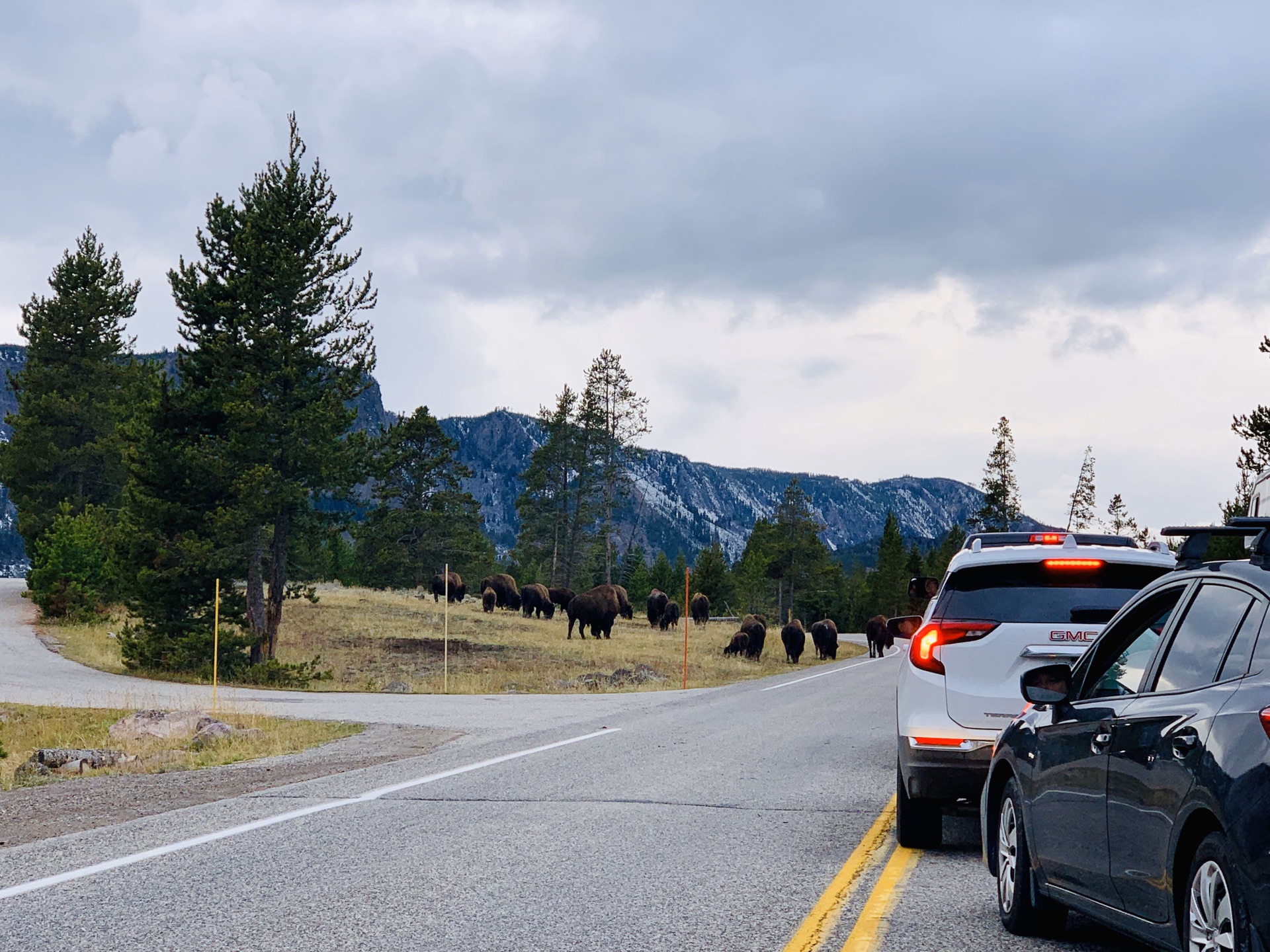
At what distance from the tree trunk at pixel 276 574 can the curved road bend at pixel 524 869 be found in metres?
22.4

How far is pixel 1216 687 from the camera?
4016 mm

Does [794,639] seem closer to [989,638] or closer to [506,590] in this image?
[506,590]

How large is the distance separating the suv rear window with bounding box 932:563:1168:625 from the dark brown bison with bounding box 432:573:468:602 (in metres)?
68.2

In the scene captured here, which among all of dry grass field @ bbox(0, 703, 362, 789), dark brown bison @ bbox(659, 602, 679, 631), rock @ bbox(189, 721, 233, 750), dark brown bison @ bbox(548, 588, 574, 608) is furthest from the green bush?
rock @ bbox(189, 721, 233, 750)

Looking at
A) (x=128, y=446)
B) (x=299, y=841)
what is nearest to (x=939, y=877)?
(x=299, y=841)

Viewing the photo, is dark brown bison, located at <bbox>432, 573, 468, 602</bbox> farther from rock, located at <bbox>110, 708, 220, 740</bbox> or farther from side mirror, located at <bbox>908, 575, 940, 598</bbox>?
side mirror, located at <bbox>908, 575, 940, 598</bbox>

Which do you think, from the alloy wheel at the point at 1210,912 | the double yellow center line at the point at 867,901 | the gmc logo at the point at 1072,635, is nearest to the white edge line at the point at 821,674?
the double yellow center line at the point at 867,901

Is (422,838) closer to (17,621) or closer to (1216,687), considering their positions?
(1216,687)

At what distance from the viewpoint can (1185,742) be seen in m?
4.01

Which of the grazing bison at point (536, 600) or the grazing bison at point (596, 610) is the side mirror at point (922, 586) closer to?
the grazing bison at point (596, 610)

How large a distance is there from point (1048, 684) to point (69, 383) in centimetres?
6154

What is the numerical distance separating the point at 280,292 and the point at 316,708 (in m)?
14.9

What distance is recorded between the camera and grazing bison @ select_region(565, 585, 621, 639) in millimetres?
57875

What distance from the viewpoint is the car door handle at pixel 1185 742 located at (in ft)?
13.0
